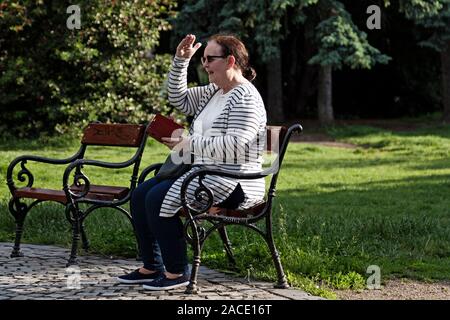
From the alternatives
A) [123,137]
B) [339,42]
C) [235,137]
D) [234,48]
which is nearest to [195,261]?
[235,137]

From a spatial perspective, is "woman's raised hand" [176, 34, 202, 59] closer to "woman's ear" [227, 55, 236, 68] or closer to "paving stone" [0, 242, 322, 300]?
"woman's ear" [227, 55, 236, 68]

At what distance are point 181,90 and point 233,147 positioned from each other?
2.93ft

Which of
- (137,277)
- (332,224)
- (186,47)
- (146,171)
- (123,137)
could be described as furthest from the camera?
(332,224)

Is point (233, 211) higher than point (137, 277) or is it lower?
higher

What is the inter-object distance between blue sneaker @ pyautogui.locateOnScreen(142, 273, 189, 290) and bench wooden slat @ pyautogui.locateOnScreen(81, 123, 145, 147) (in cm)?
139

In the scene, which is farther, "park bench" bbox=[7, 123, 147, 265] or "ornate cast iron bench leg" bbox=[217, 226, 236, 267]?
"park bench" bbox=[7, 123, 147, 265]

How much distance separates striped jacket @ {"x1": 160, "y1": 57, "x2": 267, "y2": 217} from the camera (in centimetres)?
611

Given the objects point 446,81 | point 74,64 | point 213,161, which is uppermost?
point 74,64

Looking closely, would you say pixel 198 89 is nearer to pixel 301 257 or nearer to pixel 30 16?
pixel 301 257

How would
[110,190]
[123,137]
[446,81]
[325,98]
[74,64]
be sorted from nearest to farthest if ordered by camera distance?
[110,190], [123,137], [74,64], [325,98], [446,81]

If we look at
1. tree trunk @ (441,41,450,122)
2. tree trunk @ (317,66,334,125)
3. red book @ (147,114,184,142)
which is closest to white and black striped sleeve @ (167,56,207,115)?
red book @ (147,114,184,142)

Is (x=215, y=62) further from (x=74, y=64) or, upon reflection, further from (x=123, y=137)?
(x=74, y=64)

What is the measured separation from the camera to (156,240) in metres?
6.44

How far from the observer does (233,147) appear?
6.11m
